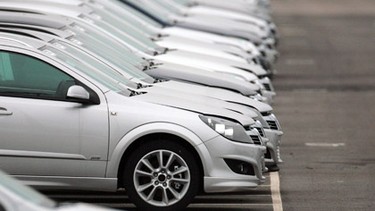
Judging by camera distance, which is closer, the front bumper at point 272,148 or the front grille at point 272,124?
the front bumper at point 272,148

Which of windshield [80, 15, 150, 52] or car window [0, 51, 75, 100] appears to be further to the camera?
windshield [80, 15, 150, 52]

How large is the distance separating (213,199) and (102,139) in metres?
1.87

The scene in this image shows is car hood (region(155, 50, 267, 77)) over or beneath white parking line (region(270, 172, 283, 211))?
over

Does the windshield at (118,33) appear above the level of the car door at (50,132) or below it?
above

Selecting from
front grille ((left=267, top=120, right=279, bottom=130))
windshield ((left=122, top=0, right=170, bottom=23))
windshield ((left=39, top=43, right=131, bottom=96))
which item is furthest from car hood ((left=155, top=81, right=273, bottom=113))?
windshield ((left=122, top=0, right=170, bottom=23))

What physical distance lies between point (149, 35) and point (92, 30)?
3466 millimetres

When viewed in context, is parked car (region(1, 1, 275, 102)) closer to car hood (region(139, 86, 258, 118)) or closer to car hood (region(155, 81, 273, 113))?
car hood (region(155, 81, 273, 113))

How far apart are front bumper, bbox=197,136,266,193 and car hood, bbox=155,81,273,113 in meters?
1.39

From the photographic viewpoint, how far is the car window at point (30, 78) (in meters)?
11.7

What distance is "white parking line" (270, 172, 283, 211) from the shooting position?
1261cm

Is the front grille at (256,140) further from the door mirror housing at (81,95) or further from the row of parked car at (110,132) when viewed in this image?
the door mirror housing at (81,95)

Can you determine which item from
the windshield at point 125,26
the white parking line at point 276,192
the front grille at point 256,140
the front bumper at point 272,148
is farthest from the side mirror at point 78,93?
the windshield at point 125,26

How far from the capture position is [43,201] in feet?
24.7

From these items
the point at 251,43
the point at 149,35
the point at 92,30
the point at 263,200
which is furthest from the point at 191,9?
the point at 263,200
